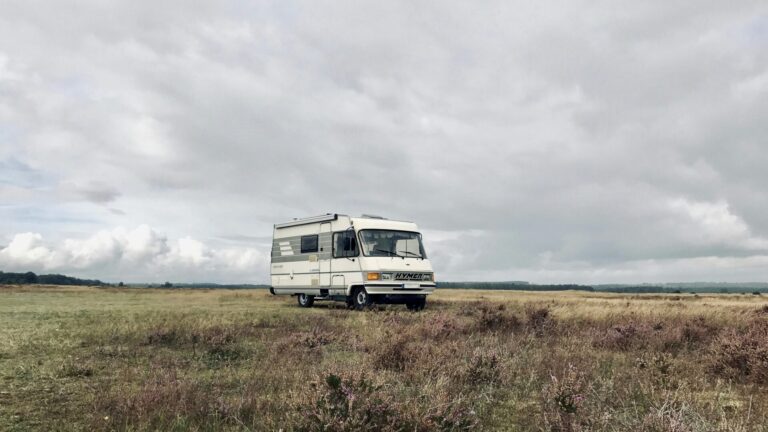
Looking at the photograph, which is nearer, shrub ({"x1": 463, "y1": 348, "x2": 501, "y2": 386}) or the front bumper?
shrub ({"x1": 463, "y1": 348, "x2": 501, "y2": 386})

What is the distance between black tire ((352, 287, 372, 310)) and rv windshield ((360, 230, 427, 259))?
56.7 inches

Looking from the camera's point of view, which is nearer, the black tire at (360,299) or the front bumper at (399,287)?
the front bumper at (399,287)

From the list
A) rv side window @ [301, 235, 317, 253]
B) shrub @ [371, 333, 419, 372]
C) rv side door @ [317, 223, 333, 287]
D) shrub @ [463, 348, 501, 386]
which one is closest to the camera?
shrub @ [463, 348, 501, 386]

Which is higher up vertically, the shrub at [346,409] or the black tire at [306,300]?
the black tire at [306,300]

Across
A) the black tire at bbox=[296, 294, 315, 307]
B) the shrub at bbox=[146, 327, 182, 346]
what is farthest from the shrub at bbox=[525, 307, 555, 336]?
the black tire at bbox=[296, 294, 315, 307]

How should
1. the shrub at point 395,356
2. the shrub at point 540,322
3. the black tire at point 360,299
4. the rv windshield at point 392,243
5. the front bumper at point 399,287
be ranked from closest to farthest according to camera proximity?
the shrub at point 395,356 < the shrub at point 540,322 < the front bumper at point 399,287 < the black tire at point 360,299 < the rv windshield at point 392,243

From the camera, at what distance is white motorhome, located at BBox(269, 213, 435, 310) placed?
63.0 feet

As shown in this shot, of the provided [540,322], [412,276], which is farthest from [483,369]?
[412,276]

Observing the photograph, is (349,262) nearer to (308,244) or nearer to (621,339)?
(308,244)

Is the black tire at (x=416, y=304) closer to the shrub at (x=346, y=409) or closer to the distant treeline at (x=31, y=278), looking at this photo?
the shrub at (x=346, y=409)

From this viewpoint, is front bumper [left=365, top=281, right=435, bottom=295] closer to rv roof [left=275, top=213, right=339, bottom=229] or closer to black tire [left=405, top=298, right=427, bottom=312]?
black tire [left=405, top=298, right=427, bottom=312]

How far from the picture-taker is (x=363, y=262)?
19.2 m

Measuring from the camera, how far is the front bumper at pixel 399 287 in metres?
18.9

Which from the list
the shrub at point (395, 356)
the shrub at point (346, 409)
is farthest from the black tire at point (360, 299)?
the shrub at point (346, 409)
